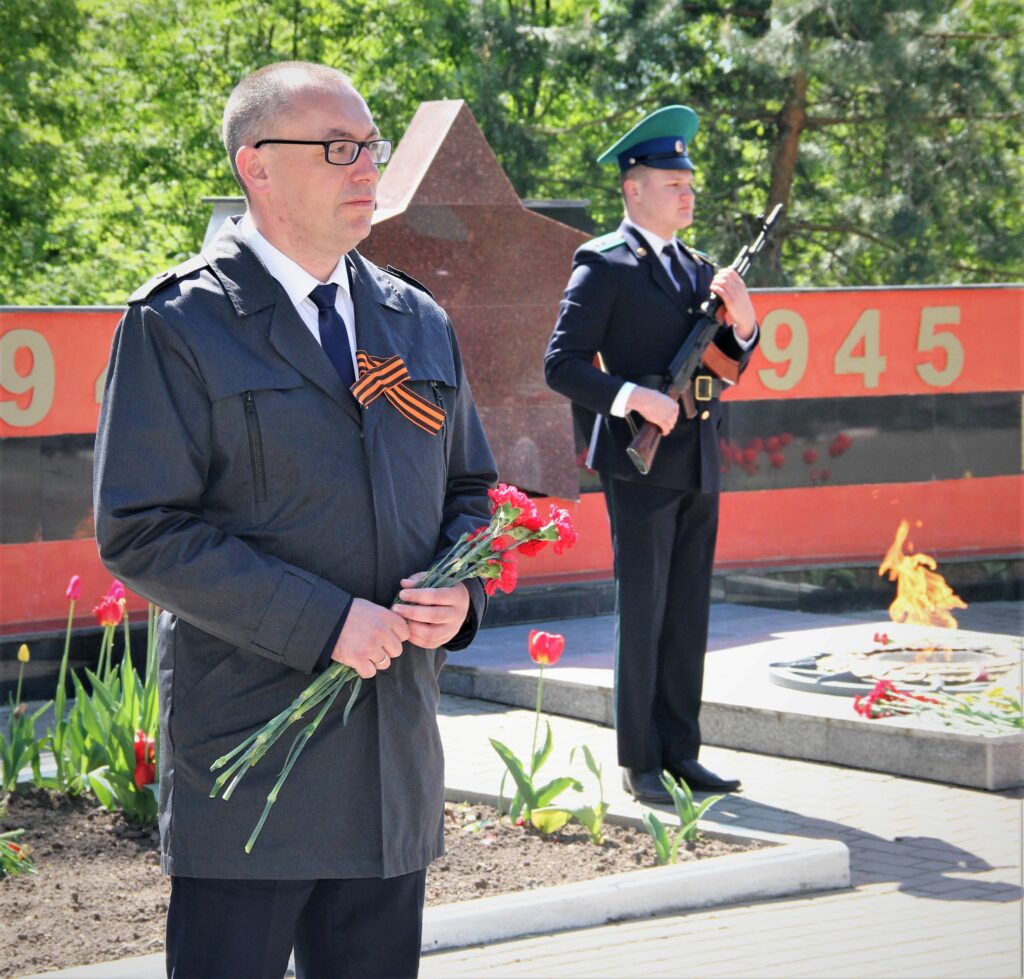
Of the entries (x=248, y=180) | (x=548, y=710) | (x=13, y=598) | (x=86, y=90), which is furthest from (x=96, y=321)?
(x=86, y=90)

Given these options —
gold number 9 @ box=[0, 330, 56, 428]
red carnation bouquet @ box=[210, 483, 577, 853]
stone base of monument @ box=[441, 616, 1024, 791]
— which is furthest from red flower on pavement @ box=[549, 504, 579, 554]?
gold number 9 @ box=[0, 330, 56, 428]

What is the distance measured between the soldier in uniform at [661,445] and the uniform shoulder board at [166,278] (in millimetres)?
3408

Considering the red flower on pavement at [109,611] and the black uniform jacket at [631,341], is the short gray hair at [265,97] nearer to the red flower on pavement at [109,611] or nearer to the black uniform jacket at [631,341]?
the red flower on pavement at [109,611]

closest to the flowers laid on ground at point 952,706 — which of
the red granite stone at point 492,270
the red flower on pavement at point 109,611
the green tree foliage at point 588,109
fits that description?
the red flower on pavement at point 109,611

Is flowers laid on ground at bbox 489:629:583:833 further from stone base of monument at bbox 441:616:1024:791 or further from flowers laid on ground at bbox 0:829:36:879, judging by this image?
stone base of monument at bbox 441:616:1024:791

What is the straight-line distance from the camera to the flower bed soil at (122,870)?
4.62 m

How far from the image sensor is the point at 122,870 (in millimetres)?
5266

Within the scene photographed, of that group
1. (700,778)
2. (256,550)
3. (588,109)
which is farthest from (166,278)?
(588,109)

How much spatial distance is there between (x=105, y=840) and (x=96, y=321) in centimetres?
436

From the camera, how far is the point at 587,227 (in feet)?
40.7

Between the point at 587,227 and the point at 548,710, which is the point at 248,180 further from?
the point at 587,227

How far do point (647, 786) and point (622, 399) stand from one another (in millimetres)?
1469

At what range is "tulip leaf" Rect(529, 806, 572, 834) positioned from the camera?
18.5ft

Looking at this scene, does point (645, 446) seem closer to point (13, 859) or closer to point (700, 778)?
point (700, 778)
